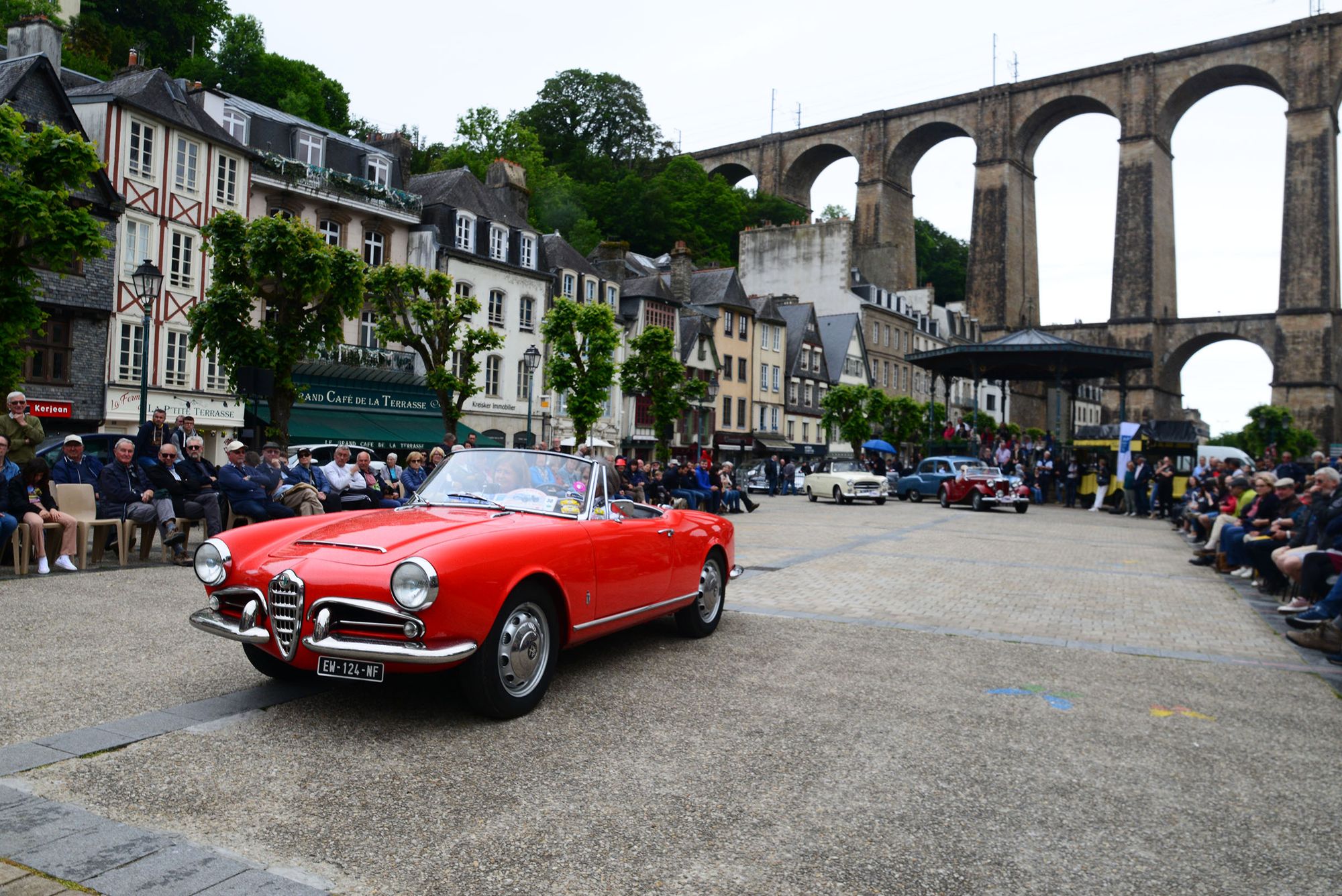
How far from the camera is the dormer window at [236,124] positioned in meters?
32.2

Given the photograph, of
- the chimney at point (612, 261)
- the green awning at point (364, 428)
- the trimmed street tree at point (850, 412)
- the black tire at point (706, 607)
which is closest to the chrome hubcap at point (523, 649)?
the black tire at point (706, 607)

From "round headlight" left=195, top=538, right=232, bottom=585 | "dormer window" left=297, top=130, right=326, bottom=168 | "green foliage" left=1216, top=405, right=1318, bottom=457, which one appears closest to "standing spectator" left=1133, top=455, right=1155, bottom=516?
"dormer window" left=297, top=130, right=326, bottom=168

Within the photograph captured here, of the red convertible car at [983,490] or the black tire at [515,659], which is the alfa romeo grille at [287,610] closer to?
the black tire at [515,659]

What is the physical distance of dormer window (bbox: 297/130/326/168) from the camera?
113ft

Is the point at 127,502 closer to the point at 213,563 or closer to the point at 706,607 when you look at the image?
the point at 213,563

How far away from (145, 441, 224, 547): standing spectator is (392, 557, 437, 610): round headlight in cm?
794

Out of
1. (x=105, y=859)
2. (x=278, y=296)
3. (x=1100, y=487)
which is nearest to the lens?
(x=105, y=859)

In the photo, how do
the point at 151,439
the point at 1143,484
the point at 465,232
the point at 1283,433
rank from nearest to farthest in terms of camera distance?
the point at 151,439
the point at 1143,484
the point at 465,232
the point at 1283,433

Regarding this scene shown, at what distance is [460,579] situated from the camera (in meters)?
4.65

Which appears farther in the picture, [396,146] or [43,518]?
[396,146]

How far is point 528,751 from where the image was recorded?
461 cm

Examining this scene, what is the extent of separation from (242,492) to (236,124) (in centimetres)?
2599

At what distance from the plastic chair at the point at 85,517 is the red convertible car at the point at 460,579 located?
19.7 ft

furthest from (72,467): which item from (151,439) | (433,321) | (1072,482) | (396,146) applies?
(1072,482)
